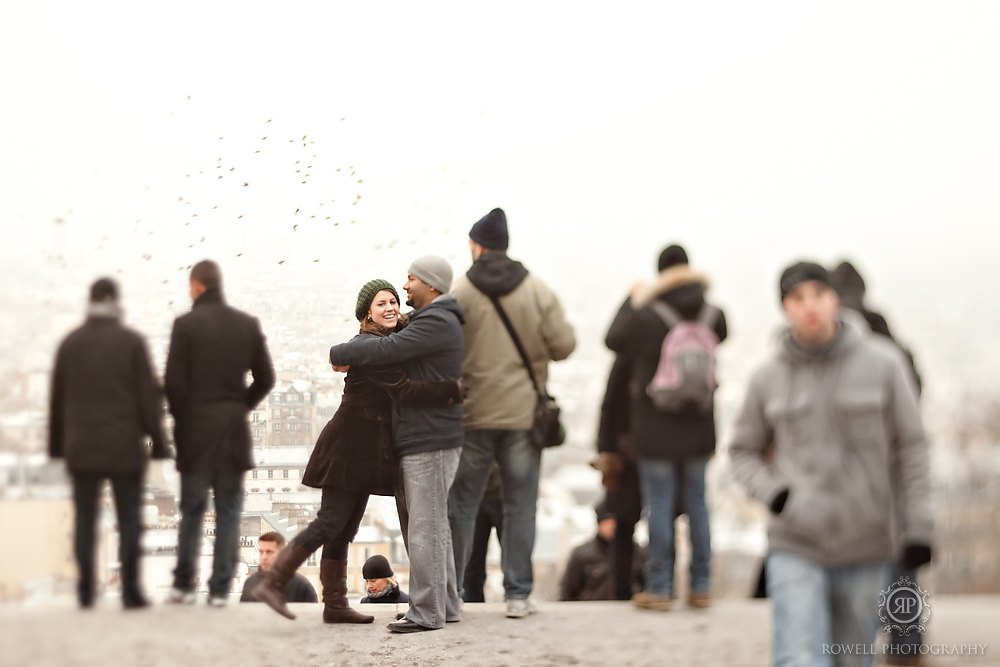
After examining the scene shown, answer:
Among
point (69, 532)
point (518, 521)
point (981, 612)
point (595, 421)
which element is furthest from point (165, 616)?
point (981, 612)

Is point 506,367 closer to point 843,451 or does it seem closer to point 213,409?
point 213,409

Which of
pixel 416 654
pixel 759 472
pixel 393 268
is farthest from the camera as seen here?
pixel 393 268

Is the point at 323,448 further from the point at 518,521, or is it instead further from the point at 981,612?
the point at 981,612

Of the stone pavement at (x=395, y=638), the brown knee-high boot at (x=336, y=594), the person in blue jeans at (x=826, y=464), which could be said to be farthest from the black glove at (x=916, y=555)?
the brown knee-high boot at (x=336, y=594)

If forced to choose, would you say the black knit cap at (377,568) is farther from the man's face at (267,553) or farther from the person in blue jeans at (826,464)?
the person in blue jeans at (826,464)

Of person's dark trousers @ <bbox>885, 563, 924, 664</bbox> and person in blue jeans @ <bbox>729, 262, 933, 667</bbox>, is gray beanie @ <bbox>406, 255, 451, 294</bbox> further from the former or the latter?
person's dark trousers @ <bbox>885, 563, 924, 664</bbox>

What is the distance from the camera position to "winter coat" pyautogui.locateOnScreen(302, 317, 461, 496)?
629 centimetres

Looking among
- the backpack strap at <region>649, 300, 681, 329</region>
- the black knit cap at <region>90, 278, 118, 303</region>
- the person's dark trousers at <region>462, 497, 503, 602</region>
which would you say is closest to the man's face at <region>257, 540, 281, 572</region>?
the person's dark trousers at <region>462, 497, 503, 602</region>

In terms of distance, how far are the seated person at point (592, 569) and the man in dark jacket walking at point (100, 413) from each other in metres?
2.01

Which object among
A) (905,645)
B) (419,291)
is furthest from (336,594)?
(905,645)

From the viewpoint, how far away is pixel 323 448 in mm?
6395

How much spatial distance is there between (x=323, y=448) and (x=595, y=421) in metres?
1.27

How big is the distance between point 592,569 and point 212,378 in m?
2.03

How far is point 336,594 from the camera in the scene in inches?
257
